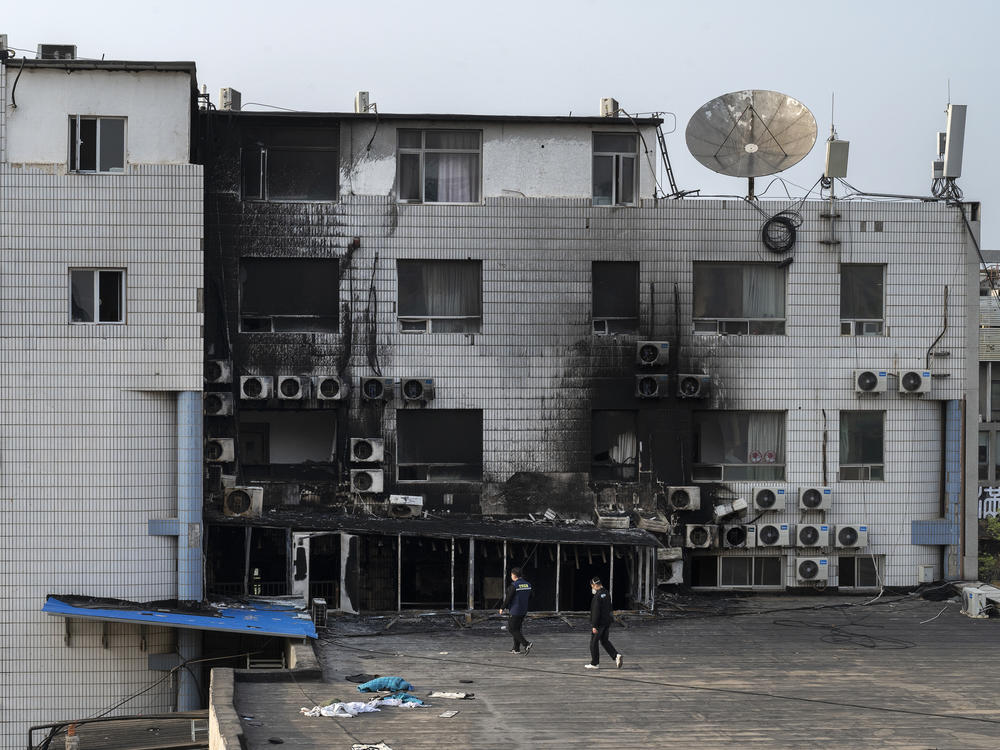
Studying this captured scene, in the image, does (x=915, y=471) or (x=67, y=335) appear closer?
(x=67, y=335)

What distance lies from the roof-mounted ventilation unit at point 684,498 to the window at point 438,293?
16.3 ft

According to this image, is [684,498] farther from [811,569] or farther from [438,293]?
[438,293]

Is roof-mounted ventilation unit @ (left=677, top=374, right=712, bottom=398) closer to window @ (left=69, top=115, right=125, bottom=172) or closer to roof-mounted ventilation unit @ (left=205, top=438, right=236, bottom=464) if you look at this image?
roof-mounted ventilation unit @ (left=205, top=438, right=236, bottom=464)

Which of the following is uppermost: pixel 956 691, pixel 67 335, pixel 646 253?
pixel 646 253

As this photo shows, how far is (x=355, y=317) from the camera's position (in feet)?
77.5

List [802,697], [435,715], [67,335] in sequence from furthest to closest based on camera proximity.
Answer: [67,335] → [802,697] → [435,715]

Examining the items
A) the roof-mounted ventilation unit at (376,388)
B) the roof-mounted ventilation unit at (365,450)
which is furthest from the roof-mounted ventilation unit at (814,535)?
the roof-mounted ventilation unit at (376,388)

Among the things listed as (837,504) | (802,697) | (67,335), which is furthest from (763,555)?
(67,335)

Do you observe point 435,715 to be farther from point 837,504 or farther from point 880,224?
point 880,224

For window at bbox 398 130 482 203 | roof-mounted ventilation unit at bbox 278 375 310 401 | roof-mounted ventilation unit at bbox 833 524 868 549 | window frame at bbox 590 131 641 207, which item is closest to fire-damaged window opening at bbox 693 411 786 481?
roof-mounted ventilation unit at bbox 833 524 868 549

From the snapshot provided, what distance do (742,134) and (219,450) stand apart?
38.8ft

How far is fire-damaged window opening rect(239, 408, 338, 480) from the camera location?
950 inches

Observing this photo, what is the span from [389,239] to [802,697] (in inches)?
463

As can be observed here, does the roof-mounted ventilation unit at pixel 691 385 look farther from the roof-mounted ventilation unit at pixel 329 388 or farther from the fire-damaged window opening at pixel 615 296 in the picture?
the roof-mounted ventilation unit at pixel 329 388
